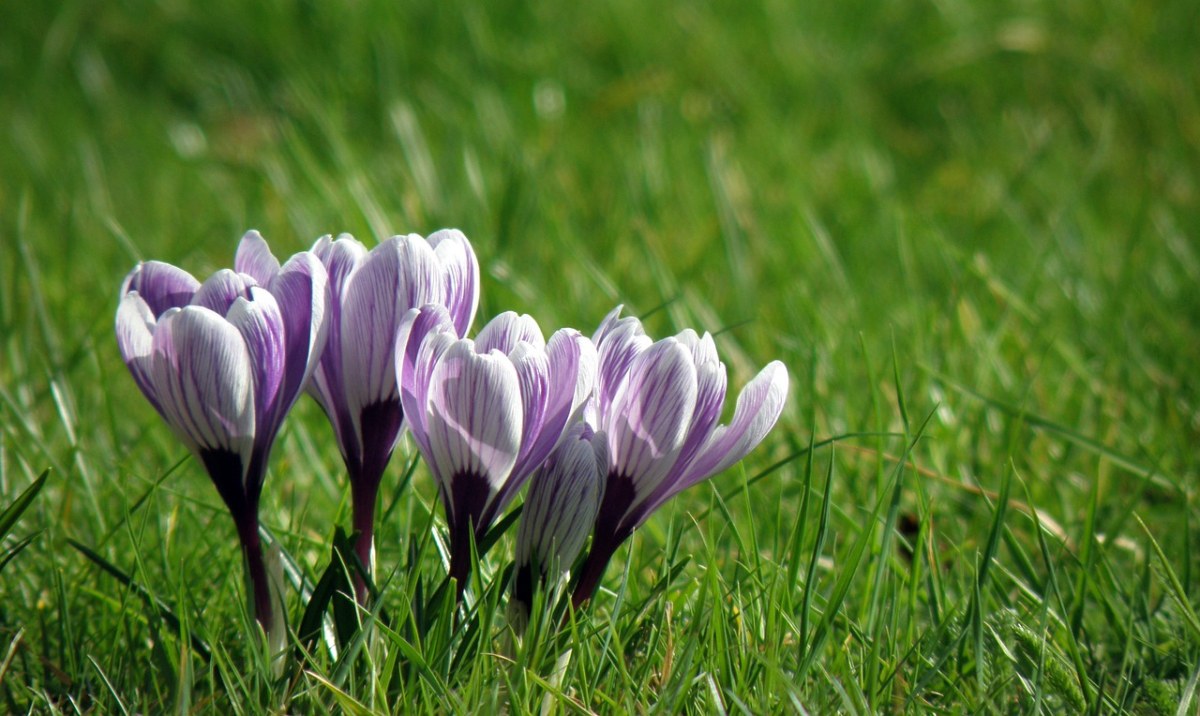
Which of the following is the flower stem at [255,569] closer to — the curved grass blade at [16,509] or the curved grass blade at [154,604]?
the curved grass blade at [154,604]

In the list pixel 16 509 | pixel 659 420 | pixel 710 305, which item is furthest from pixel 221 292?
pixel 710 305

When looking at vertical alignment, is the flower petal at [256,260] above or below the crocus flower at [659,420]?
above

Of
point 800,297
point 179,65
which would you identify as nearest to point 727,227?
point 800,297

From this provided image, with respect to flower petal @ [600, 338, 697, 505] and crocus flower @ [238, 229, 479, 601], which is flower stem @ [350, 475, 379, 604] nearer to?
crocus flower @ [238, 229, 479, 601]

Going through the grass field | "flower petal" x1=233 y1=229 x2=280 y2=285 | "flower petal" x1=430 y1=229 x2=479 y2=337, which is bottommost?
the grass field

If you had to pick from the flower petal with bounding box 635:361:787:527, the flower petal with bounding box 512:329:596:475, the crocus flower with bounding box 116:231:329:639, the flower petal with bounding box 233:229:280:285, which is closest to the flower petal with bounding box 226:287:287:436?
the crocus flower with bounding box 116:231:329:639

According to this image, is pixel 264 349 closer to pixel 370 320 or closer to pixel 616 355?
pixel 370 320

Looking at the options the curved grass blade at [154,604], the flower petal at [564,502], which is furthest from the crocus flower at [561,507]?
the curved grass blade at [154,604]
